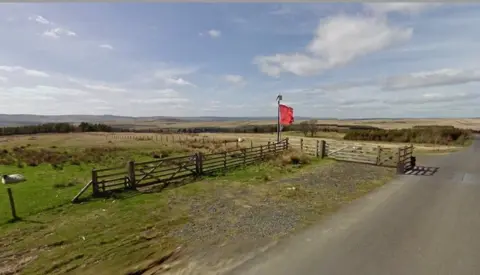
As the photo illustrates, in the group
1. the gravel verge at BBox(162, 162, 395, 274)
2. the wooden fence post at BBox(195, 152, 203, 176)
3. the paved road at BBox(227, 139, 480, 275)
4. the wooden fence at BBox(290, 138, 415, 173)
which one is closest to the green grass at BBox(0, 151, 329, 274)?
the gravel verge at BBox(162, 162, 395, 274)

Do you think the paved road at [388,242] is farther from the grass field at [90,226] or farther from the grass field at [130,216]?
the grass field at [90,226]

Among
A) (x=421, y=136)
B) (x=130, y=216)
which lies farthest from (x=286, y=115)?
(x=421, y=136)

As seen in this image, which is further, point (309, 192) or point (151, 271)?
point (309, 192)

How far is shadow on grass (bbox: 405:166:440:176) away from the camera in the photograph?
16234mm

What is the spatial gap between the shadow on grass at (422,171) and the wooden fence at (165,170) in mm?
9064

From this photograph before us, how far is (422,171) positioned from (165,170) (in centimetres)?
1430

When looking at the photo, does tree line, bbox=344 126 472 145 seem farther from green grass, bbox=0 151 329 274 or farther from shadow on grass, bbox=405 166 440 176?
green grass, bbox=0 151 329 274

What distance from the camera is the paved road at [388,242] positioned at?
567 centimetres

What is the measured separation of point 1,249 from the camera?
670 centimetres

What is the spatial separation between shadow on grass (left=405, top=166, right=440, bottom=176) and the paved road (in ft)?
17.3

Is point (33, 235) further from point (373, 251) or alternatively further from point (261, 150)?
point (261, 150)

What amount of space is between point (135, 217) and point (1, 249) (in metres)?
3.10

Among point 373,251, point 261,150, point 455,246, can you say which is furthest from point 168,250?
point 261,150

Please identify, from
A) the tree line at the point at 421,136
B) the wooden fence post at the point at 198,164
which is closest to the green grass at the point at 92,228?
the wooden fence post at the point at 198,164
